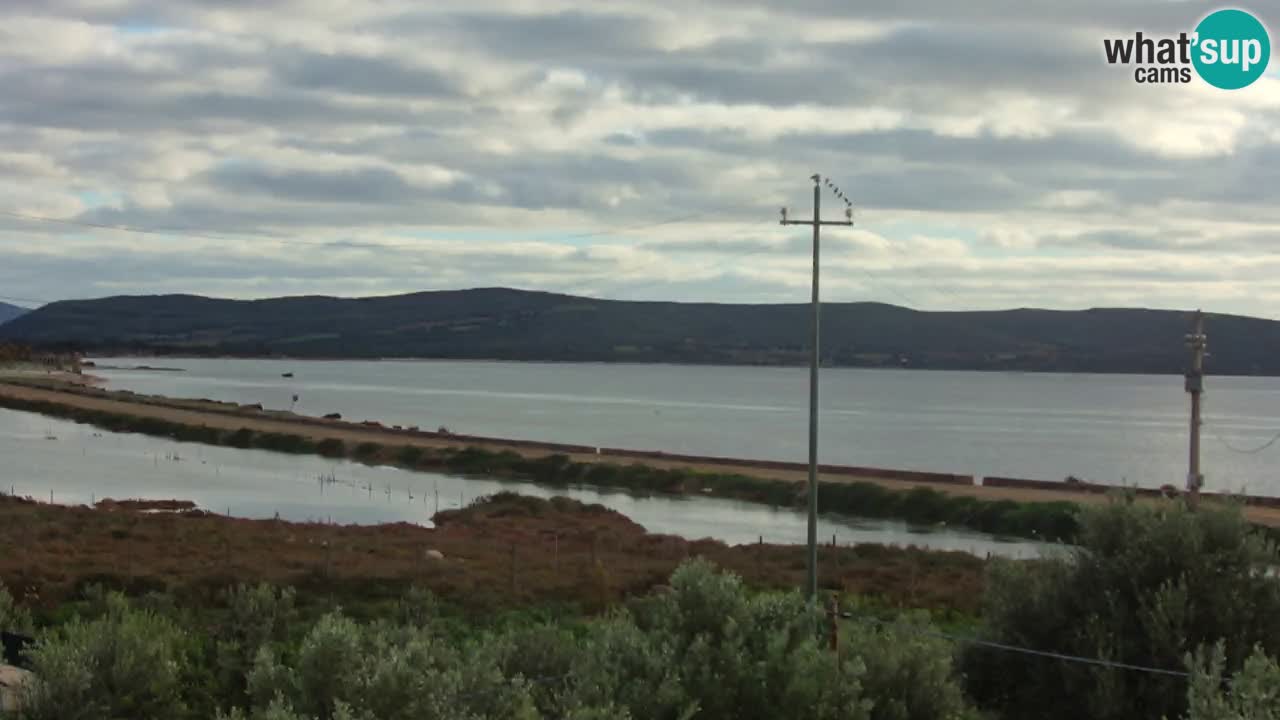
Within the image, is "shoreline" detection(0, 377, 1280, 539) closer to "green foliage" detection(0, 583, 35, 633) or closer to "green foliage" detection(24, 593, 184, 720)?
"green foliage" detection(0, 583, 35, 633)

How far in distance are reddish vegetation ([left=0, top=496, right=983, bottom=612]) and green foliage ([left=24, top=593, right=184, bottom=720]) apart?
35.7ft

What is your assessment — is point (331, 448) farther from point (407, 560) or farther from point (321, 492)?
point (407, 560)

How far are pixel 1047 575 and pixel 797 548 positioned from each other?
87.0ft

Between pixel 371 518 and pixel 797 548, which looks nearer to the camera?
pixel 797 548

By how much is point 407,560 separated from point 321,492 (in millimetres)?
29829

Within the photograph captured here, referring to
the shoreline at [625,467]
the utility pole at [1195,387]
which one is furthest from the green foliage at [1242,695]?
the shoreline at [625,467]

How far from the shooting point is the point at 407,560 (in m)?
32.9

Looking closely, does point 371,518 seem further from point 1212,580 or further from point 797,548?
point 1212,580

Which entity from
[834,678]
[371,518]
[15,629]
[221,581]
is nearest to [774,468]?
[371,518]

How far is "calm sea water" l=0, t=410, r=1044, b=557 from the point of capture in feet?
170

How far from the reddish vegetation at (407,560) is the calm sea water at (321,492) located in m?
6.62

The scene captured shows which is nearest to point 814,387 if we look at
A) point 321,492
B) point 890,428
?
point 321,492

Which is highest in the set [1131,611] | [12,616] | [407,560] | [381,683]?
[381,683]

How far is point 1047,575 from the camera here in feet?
49.5
